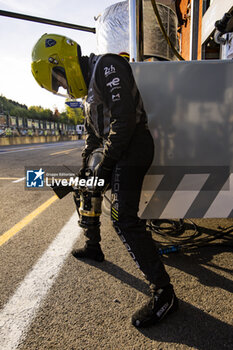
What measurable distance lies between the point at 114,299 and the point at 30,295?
646mm

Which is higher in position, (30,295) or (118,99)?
(118,99)

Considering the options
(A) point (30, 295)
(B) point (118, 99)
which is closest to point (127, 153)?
(B) point (118, 99)

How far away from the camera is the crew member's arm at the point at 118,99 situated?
1648mm

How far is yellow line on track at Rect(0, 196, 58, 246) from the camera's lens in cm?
289

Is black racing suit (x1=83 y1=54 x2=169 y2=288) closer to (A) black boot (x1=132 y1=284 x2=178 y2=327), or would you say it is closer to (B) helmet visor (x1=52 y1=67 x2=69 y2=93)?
(A) black boot (x1=132 y1=284 x2=178 y2=327)

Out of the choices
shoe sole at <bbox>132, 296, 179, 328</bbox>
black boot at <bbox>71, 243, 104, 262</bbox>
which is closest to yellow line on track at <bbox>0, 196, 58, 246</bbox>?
black boot at <bbox>71, 243, 104, 262</bbox>

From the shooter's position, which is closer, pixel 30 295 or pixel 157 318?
pixel 157 318

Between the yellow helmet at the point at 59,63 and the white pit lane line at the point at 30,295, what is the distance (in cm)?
160

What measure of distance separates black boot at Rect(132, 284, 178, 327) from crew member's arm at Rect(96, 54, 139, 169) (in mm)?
995

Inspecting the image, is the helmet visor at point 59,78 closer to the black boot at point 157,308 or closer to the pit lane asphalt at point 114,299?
the pit lane asphalt at point 114,299

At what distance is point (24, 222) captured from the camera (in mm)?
3379

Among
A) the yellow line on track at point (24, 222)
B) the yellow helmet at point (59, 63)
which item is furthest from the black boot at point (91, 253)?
the yellow helmet at point (59, 63)

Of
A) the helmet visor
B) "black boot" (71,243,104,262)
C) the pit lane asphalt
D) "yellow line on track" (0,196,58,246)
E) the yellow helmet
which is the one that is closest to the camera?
the pit lane asphalt

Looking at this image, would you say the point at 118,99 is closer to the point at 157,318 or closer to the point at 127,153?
the point at 127,153
